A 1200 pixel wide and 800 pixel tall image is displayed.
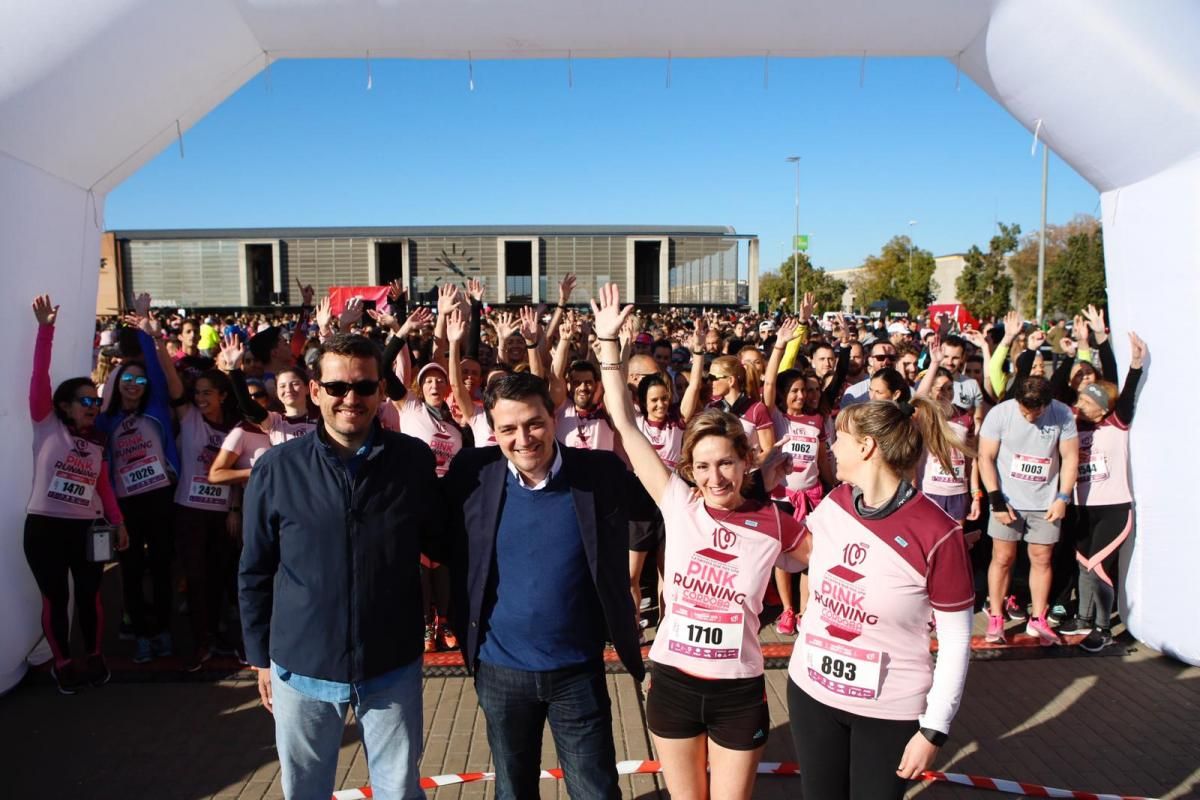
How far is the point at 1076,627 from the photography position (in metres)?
5.03

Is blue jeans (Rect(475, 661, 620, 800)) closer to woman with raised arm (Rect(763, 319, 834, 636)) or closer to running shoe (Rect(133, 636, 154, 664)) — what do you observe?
woman with raised arm (Rect(763, 319, 834, 636))

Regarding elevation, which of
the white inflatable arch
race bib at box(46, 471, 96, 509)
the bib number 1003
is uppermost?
the white inflatable arch

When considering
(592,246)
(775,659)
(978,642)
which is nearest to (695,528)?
(775,659)

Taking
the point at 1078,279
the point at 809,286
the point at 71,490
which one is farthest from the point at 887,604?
the point at 809,286

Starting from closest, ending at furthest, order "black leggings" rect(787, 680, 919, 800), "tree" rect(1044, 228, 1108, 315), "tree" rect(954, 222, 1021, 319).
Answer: "black leggings" rect(787, 680, 919, 800), "tree" rect(1044, 228, 1108, 315), "tree" rect(954, 222, 1021, 319)

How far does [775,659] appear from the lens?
4.71 meters

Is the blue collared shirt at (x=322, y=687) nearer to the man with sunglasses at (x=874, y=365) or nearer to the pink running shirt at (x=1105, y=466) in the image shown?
the pink running shirt at (x=1105, y=466)

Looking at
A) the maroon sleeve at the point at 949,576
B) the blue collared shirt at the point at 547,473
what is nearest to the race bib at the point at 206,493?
the blue collared shirt at the point at 547,473

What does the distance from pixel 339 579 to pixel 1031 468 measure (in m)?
4.28

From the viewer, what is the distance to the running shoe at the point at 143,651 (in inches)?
184

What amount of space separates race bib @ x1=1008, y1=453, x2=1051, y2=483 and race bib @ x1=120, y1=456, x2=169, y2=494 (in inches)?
204

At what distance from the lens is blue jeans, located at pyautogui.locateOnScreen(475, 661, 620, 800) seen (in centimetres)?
245

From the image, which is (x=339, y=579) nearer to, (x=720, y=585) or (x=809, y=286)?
(x=720, y=585)

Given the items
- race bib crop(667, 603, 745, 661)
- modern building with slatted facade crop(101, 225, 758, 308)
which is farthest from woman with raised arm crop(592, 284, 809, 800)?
modern building with slatted facade crop(101, 225, 758, 308)
